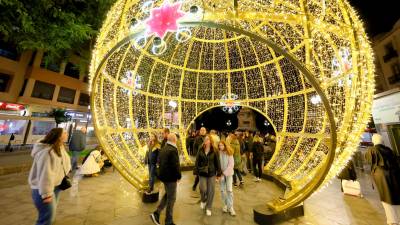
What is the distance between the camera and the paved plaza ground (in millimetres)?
4215

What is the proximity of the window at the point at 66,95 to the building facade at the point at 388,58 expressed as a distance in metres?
30.8

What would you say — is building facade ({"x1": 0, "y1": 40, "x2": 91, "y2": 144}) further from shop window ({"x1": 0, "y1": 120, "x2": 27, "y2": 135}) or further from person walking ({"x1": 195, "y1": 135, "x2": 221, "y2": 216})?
person walking ({"x1": 195, "y1": 135, "x2": 221, "y2": 216})

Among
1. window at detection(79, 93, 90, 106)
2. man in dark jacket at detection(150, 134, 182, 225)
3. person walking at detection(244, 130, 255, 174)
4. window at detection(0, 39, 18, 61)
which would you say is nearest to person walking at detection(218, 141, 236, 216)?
man in dark jacket at detection(150, 134, 182, 225)

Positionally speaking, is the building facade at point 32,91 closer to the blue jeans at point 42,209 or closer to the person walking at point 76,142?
the person walking at point 76,142

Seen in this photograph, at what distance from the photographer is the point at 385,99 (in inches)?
286

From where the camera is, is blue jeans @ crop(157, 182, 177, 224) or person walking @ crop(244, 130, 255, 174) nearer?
blue jeans @ crop(157, 182, 177, 224)

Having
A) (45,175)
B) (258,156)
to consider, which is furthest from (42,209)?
(258,156)

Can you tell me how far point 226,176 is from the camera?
4.59 m

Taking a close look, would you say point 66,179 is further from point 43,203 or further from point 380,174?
point 380,174

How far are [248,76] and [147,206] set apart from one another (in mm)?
6364

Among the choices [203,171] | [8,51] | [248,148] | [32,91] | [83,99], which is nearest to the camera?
[203,171]

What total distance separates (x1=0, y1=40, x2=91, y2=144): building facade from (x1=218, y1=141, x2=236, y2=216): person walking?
12382mm

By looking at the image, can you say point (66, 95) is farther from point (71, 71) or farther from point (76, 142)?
point (76, 142)

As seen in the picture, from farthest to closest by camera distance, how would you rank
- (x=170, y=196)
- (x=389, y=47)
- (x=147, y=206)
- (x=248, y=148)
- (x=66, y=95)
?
1. (x=66, y=95)
2. (x=389, y=47)
3. (x=248, y=148)
4. (x=147, y=206)
5. (x=170, y=196)
